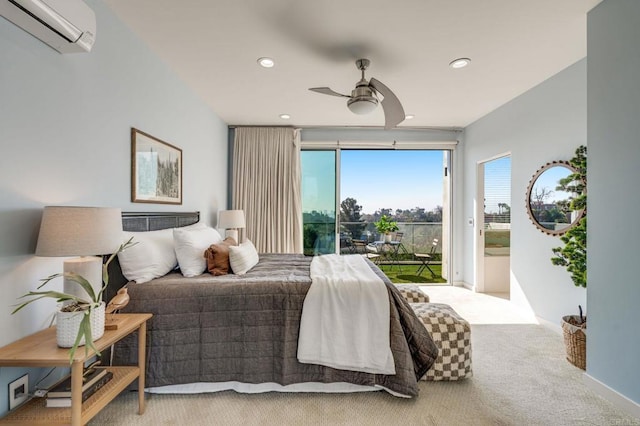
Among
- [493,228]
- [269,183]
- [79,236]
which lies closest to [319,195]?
[269,183]

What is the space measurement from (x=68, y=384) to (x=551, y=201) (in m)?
4.20

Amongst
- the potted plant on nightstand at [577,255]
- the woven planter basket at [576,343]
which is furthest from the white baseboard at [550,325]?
the woven planter basket at [576,343]

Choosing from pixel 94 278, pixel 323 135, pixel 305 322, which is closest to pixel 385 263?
pixel 323 135

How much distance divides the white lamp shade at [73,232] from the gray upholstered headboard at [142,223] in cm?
71

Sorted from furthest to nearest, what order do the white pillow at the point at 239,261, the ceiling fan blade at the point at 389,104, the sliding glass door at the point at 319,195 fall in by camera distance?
the sliding glass door at the point at 319,195, the ceiling fan blade at the point at 389,104, the white pillow at the point at 239,261

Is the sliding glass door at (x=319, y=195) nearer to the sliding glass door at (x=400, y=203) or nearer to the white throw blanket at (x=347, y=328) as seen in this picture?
the sliding glass door at (x=400, y=203)

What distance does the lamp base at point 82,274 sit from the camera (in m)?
1.50

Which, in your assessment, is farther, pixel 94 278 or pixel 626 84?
pixel 626 84

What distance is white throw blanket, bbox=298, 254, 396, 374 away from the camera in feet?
6.38

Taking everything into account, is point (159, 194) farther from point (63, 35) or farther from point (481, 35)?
point (481, 35)

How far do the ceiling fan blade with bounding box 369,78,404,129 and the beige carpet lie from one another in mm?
2255

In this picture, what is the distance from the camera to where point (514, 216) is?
373cm

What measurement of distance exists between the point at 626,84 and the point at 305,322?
2.48 meters

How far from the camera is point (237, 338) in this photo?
6.48 ft
